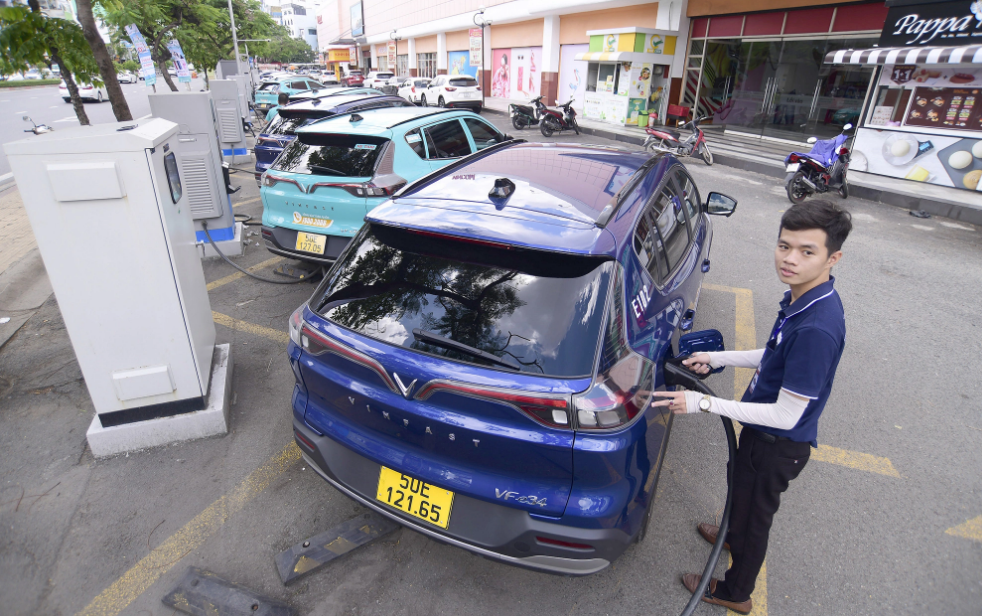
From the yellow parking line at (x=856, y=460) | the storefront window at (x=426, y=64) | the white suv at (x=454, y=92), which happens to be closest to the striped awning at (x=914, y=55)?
the yellow parking line at (x=856, y=460)

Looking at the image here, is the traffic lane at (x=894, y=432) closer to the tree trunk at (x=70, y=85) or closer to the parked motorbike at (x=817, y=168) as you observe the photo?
the parked motorbike at (x=817, y=168)

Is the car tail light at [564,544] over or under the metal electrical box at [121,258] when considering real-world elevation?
under

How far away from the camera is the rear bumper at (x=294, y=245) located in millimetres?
4848

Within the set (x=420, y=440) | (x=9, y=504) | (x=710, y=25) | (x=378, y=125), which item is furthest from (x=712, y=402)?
(x=710, y=25)

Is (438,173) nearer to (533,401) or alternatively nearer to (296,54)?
(533,401)

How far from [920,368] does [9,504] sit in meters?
6.44

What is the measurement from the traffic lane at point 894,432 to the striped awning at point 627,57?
1234 cm

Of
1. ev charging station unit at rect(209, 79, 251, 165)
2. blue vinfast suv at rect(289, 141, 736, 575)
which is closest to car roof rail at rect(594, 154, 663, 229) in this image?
blue vinfast suv at rect(289, 141, 736, 575)

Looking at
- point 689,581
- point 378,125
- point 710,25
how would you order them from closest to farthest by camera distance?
point 689,581
point 378,125
point 710,25

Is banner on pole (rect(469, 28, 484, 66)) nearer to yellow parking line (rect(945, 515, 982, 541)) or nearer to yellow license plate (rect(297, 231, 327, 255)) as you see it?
yellow license plate (rect(297, 231, 327, 255))

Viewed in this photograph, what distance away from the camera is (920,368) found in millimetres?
4289

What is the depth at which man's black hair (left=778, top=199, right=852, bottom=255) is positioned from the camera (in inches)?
70.2

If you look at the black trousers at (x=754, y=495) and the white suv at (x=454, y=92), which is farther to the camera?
the white suv at (x=454, y=92)

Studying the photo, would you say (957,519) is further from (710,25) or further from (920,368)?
(710,25)
